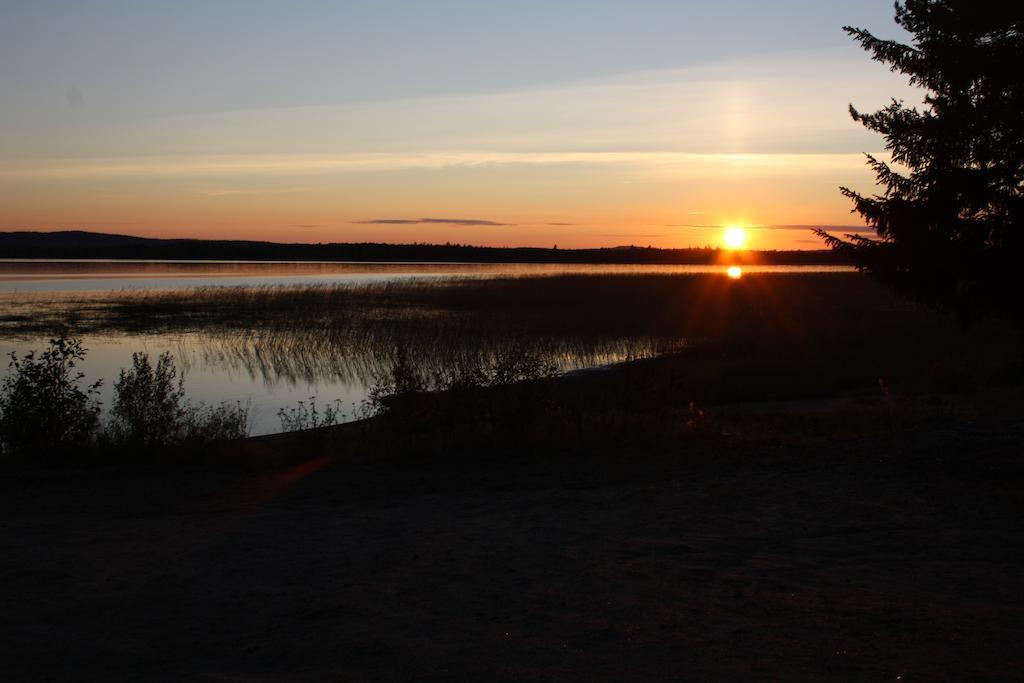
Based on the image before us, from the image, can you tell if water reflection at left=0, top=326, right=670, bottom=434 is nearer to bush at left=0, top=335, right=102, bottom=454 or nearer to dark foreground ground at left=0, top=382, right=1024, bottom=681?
bush at left=0, top=335, right=102, bottom=454

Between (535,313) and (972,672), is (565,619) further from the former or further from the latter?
(535,313)

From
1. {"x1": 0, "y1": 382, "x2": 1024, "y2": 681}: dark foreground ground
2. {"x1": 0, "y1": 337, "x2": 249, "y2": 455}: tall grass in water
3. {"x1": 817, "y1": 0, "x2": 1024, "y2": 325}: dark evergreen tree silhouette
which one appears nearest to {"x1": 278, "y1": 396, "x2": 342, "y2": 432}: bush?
{"x1": 0, "y1": 337, "x2": 249, "y2": 455}: tall grass in water

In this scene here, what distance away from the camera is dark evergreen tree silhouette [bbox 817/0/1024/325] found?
9289 millimetres

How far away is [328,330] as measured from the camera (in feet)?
97.3

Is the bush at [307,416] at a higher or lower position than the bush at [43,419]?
lower

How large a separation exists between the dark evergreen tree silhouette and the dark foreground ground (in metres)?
1.94

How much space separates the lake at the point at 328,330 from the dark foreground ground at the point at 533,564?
17.8ft

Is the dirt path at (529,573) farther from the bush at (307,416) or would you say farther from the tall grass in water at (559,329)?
the tall grass in water at (559,329)

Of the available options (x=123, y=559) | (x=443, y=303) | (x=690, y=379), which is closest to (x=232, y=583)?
(x=123, y=559)

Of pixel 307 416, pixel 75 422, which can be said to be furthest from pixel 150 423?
pixel 307 416

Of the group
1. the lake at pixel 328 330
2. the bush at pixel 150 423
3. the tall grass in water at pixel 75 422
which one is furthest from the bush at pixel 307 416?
the tall grass in water at pixel 75 422

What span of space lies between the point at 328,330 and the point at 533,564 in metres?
23.9

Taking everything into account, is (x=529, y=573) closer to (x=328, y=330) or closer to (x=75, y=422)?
(x=75, y=422)

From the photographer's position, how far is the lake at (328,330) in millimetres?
21516
